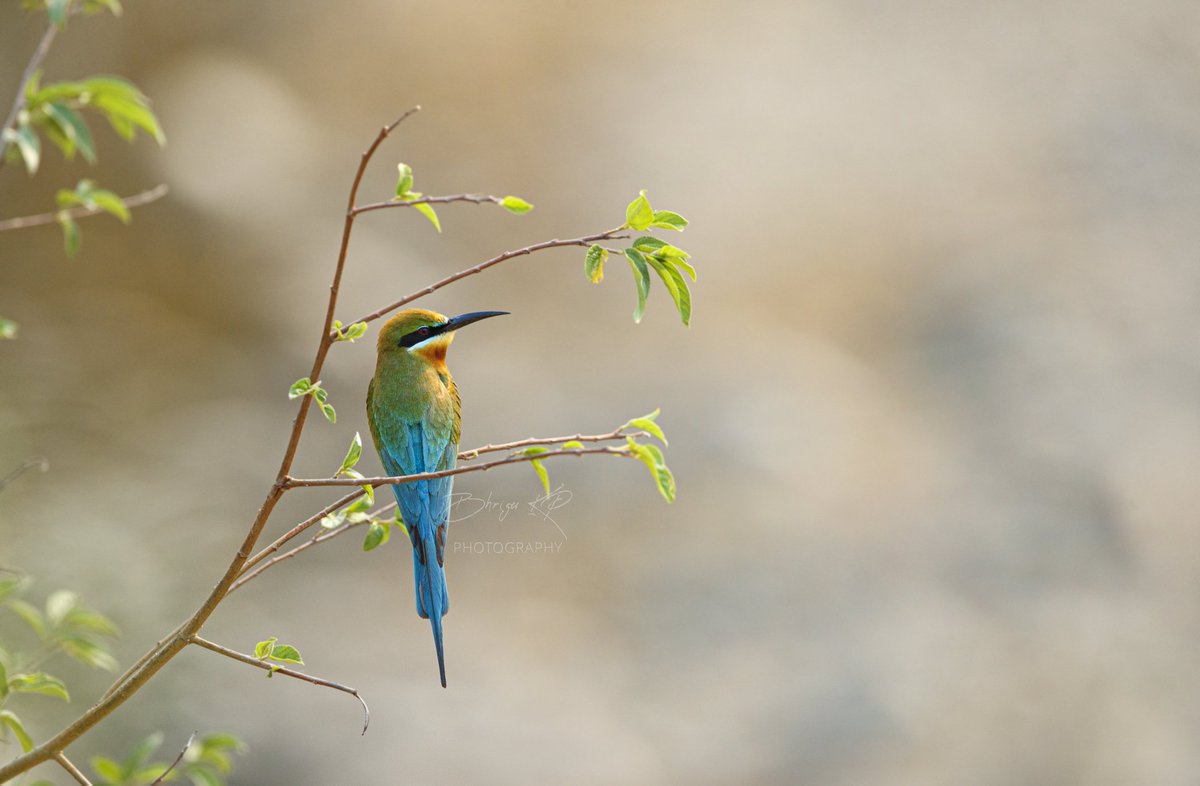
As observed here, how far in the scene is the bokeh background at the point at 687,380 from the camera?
17.8 ft

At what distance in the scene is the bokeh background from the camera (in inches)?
214

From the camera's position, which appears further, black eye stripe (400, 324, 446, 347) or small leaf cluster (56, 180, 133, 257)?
black eye stripe (400, 324, 446, 347)

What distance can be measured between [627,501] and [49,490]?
3.00 meters

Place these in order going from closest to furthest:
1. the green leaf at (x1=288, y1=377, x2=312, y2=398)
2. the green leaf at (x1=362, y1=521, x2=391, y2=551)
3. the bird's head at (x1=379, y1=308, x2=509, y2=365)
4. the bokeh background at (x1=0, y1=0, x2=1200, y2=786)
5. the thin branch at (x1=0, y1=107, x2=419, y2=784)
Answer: the thin branch at (x1=0, y1=107, x2=419, y2=784), the green leaf at (x1=288, y1=377, x2=312, y2=398), the green leaf at (x1=362, y1=521, x2=391, y2=551), the bird's head at (x1=379, y1=308, x2=509, y2=365), the bokeh background at (x1=0, y1=0, x2=1200, y2=786)

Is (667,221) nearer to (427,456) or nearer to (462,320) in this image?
(462,320)

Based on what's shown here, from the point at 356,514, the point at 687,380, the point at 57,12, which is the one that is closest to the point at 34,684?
the point at 356,514

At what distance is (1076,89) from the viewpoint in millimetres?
8039

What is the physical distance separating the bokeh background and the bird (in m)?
2.64

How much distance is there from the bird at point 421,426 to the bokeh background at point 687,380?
264 centimetres

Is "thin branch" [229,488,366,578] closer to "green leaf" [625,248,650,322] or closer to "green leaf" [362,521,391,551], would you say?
"green leaf" [362,521,391,551]

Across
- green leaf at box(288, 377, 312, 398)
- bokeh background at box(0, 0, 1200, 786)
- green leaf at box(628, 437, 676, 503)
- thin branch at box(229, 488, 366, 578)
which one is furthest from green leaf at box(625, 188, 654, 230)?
bokeh background at box(0, 0, 1200, 786)

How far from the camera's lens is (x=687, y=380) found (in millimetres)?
6633

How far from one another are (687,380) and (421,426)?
4.54 m

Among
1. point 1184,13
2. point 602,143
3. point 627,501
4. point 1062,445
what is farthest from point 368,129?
point 1184,13
